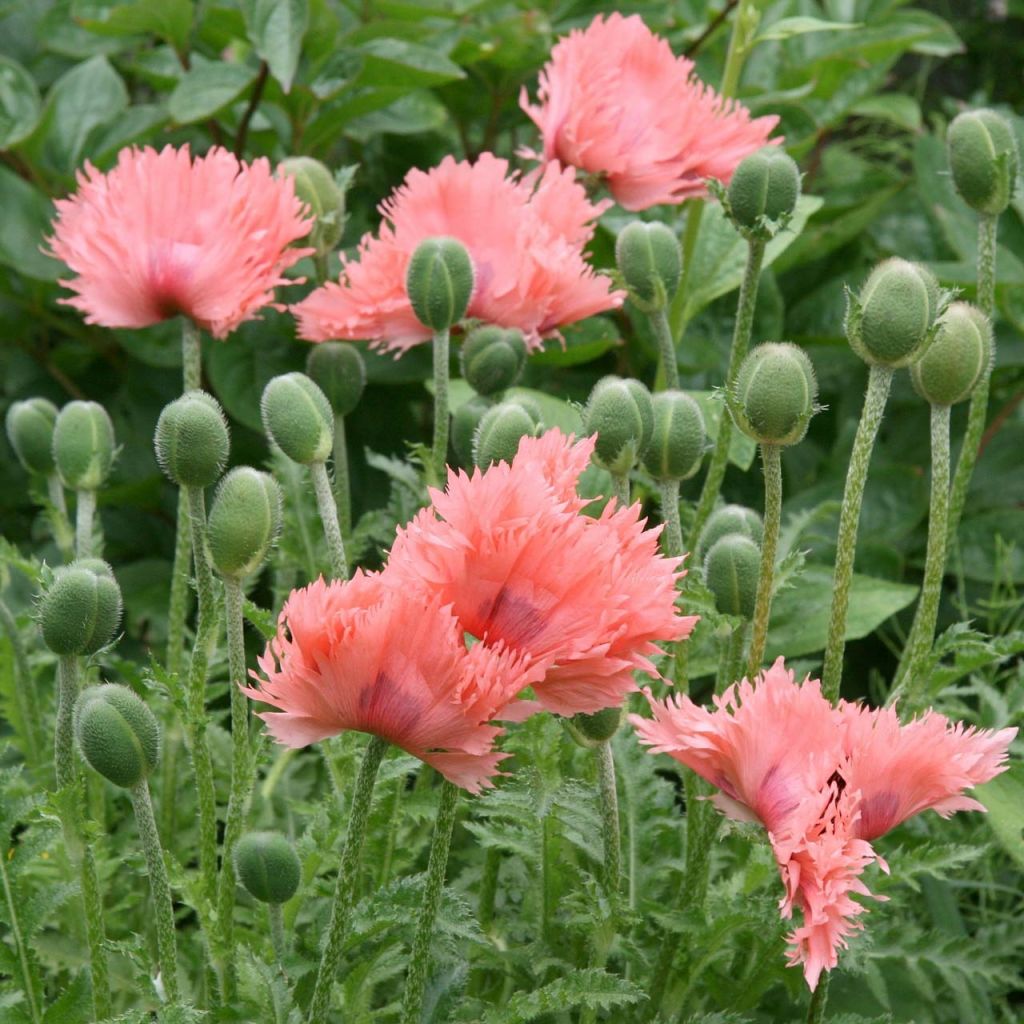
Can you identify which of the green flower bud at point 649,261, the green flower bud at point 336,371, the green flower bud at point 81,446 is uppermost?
the green flower bud at point 649,261

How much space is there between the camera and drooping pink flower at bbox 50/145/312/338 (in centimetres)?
119

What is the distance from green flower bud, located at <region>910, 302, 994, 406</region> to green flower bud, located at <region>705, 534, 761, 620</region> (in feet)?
0.54

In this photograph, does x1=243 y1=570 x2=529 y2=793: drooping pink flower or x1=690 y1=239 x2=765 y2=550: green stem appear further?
x1=690 y1=239 x2=765 y2=550: green stem

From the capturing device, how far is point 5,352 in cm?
205

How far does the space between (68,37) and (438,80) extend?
0.64 meters

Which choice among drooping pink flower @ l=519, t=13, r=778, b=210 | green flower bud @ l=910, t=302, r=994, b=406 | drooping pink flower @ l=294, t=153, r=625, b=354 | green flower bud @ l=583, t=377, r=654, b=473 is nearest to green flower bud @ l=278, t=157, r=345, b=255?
drooping pink flower @ l=294, t=153, r=625, b=354

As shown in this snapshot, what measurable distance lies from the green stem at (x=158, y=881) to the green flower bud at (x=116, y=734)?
0.01 m

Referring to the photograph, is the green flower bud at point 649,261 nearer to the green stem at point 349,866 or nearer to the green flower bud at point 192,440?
the green flower bud at point 192,440

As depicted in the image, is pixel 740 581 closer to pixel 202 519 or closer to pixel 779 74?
pixel 202 519

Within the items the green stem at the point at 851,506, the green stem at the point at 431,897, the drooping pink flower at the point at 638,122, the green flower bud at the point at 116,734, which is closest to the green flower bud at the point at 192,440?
the green flower bud at the point at 116,734

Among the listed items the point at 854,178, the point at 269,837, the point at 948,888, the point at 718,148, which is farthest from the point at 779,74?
the point at 269,837

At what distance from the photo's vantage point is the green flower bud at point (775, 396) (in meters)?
0.93

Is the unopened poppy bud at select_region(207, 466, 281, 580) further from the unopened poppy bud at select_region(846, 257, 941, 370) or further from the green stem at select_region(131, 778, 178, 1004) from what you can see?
the unopened poppy bud at select_region(846, 257, 941, 370)

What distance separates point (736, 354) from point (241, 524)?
1.49ft
